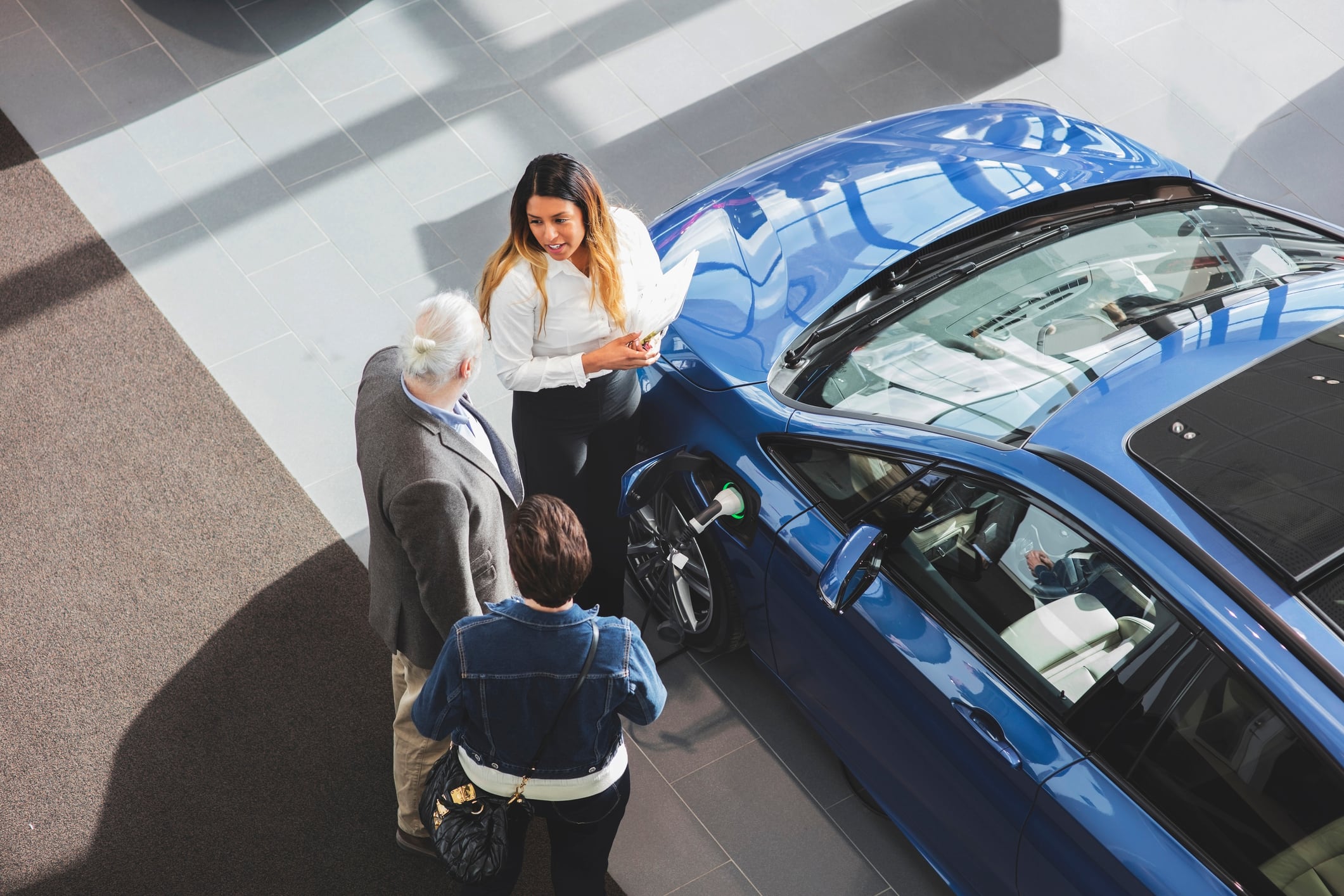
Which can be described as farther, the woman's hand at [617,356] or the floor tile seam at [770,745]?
the floor tile seam at [770,745]

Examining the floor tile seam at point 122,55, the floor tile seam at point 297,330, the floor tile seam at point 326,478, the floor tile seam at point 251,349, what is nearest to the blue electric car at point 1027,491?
the floor tile seam at point 326,478

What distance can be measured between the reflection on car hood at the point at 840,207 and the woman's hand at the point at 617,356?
349 mm

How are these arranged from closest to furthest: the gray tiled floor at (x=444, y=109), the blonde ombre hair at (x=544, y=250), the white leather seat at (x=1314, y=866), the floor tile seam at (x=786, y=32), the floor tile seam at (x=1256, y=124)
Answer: the white leather seat at (x=1314, y=866) < the blonde ombre hair at (x=544, y=250) < the gray tiled floor at (x=444, y=109) < the floor tile seam at (x=1256, y=124) < the floor tile seam at (x=786, y=32)

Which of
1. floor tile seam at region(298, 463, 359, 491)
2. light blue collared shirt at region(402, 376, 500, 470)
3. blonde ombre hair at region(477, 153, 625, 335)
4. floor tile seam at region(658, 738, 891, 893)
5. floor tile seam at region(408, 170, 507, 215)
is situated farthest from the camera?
floor tile seam at region(408, 170, 507, 215)

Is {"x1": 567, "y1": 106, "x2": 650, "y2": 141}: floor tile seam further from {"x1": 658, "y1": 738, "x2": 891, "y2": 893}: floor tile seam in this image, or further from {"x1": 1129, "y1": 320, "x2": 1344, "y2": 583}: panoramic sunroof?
{"x1": 1129, "y1": 320, "x2": 1344, "y2": 583}: panoramic sunroof

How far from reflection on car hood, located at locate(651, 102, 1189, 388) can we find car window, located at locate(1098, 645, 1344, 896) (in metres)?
1.50

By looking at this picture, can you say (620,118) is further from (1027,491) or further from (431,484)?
(1027,491)

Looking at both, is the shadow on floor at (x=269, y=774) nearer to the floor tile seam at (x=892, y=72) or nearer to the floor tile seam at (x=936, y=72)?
the floor tile seam at (x=892, y=72)

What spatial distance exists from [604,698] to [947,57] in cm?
465

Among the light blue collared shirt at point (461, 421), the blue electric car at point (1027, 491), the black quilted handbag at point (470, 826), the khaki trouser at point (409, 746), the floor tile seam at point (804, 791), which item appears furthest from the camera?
the floor tile seam at point (804, 791)

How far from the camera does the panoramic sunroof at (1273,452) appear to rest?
2.50 meters

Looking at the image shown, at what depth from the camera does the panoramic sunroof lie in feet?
8.20

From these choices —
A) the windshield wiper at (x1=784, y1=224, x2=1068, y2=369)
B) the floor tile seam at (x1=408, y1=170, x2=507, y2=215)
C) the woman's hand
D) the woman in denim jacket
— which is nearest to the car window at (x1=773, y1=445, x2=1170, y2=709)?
the windshield wiper at (x1=784, y1=224, x2=1068, y2=369)

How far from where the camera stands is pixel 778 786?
3.76 meters
